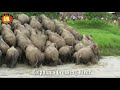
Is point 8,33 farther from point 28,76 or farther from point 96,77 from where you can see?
point 96,77

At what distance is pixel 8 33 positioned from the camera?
713 cm

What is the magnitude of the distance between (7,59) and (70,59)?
3.68 ft

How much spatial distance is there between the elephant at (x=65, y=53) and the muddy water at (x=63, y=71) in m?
0.13

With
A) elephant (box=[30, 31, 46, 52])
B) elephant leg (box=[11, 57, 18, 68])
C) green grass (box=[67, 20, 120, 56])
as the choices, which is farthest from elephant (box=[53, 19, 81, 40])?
elephant leg (box=[11, 57, 18, 68])

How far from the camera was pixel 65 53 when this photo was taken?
7.17 metres

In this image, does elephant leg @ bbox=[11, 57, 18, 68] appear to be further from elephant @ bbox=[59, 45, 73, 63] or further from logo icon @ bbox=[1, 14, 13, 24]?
elephant @ bbox=[59, 45, 73, 63]

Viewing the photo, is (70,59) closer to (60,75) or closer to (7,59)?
(60,75)

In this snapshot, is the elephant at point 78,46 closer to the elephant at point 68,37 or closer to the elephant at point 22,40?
the elephant at point 68,37

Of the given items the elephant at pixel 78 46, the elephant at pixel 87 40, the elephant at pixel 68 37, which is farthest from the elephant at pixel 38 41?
the elephant at pixel 87 40

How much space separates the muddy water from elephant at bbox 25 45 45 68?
9cm
